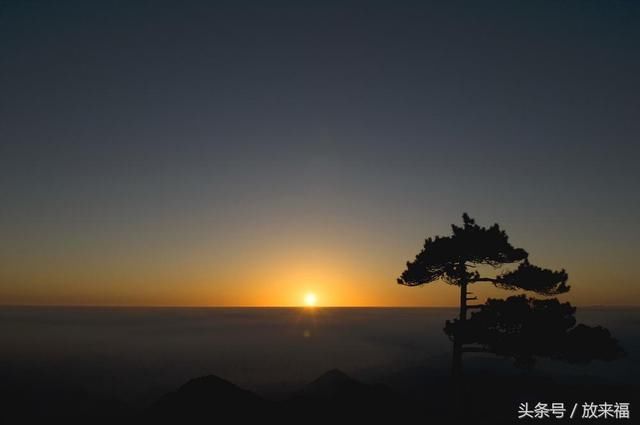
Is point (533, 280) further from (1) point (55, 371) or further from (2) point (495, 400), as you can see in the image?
(1) point (55, 371)

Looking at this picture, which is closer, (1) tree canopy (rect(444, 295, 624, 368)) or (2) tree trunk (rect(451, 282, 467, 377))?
(1) tree canopy (rect(444, 295, 624, 368))

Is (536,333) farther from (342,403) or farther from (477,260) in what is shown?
(342,403)

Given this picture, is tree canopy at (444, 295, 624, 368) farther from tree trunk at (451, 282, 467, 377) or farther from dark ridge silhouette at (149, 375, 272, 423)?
dark ridge silhouette at (149, 375, 272, 423)

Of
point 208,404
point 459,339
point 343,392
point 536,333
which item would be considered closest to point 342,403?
point 343,392

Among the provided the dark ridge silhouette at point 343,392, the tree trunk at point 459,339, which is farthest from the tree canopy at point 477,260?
the dark ridge silhouette at point 343,392

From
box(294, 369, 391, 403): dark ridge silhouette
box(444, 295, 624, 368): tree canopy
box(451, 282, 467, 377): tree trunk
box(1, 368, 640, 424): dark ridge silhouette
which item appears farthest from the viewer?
box(294, 369, 391, 403): dark ridge silhouette

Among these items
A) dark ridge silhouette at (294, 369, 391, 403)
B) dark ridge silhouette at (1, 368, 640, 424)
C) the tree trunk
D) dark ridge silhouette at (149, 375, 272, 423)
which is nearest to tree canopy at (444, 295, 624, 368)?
the tree trunk

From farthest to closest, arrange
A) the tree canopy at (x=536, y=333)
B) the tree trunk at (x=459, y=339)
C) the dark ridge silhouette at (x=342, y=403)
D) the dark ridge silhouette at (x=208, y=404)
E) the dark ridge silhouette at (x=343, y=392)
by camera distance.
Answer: the dark ridge silhouette at (x=343, y=392) < the tree trunk at (x=459, y=339) < the dark ridge silhouette at (x=342, y=403) < the dark ridge silhouette at (x=208, y=404) < the tree canopy at (x=536, y=333)

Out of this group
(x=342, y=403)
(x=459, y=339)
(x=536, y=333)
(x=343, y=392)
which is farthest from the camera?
(x=343, y=392)

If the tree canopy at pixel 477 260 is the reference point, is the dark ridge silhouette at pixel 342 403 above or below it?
below

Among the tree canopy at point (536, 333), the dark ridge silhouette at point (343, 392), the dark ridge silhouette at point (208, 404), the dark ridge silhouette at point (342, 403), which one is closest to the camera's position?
the tree canopy at point (536, 333)

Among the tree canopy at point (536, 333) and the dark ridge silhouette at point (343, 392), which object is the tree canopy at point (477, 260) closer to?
the tree canopy at point (536, 333)

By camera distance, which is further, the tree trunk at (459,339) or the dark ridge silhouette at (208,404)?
the tree trunk at (459,339)

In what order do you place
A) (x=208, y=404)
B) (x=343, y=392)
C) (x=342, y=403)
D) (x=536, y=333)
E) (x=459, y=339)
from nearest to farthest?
(x=536, y=333), (x=459, y=339), (x=208, y=404), (x=342, y=403), (x=343, y=392)
